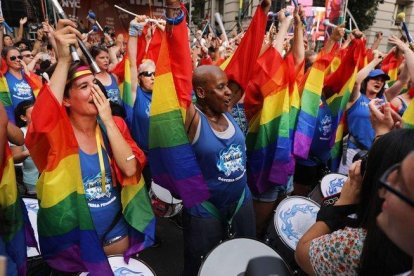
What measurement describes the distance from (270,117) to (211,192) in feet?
3.73

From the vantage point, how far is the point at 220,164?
7.34 feet

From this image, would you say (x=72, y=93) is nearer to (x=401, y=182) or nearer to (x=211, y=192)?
(x=211, y=192)

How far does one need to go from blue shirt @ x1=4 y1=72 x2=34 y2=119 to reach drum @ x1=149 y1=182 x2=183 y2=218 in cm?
291

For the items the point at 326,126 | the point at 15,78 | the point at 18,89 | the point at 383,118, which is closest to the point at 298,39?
the point at 326,126

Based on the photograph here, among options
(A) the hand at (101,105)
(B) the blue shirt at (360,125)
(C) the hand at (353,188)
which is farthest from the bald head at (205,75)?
(B) the blue shirt at (360,125)

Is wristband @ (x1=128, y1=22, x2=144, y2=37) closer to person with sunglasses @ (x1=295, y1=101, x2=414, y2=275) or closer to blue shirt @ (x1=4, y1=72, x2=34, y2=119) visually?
blue shirt @ (x1=4, y1=72, x2=34, y2=119)

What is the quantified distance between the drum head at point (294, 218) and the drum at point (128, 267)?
3.07 ft

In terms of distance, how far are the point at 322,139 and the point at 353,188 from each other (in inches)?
82.0

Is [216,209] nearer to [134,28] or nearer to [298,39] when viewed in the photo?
[298,39]

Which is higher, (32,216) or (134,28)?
(134,28)

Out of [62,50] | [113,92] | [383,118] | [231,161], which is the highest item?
[62,50]

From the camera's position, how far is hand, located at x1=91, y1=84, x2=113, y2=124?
200 centimetres

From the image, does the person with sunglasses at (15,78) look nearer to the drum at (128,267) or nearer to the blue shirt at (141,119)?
the blue shirt at (141,119)

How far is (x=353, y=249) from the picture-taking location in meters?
1.28
